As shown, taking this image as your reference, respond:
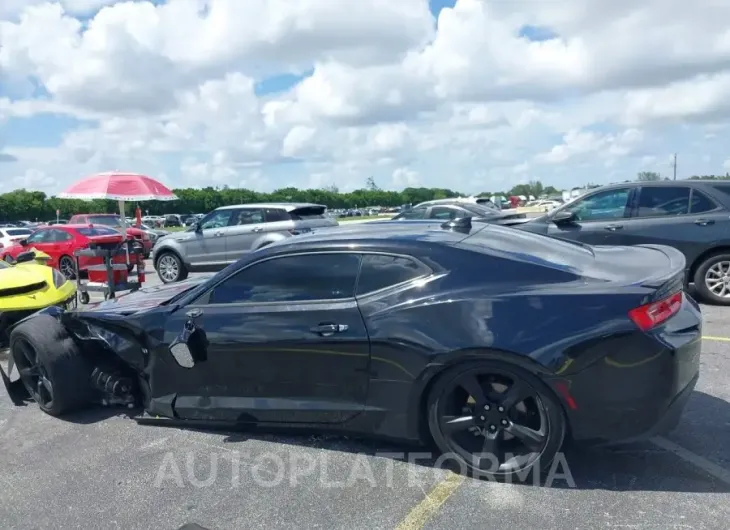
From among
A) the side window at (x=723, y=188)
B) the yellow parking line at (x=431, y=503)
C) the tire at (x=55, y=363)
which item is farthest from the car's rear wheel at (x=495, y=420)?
the side window at (x=723, y=188)

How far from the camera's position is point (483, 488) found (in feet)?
11.6

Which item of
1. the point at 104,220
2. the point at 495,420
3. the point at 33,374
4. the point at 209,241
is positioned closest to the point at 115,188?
the point at 209,241

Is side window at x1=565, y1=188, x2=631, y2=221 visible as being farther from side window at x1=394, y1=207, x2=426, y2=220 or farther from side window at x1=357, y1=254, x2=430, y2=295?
side window at x1=357, y1=254, x2=430, y2=295

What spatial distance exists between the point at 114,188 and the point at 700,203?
1013 cm

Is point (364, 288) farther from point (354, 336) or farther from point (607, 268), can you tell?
point (607, 268)

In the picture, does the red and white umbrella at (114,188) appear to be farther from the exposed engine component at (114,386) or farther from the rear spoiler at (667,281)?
the rear spoiler at (667,281)

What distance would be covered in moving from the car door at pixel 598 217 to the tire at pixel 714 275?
1.03m

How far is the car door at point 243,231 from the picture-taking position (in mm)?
13758

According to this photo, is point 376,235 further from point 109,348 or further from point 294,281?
point 109,348

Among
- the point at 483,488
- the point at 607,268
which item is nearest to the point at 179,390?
the point at 483,488

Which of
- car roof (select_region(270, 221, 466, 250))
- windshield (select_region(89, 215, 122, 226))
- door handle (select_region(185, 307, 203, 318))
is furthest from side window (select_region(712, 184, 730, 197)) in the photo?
windshield (select_region(89, 215, 122, 226))

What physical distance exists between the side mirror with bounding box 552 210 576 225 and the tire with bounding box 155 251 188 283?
8.65 metres

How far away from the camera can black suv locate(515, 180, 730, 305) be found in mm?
8055

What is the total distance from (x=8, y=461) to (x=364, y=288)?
2626 mm
